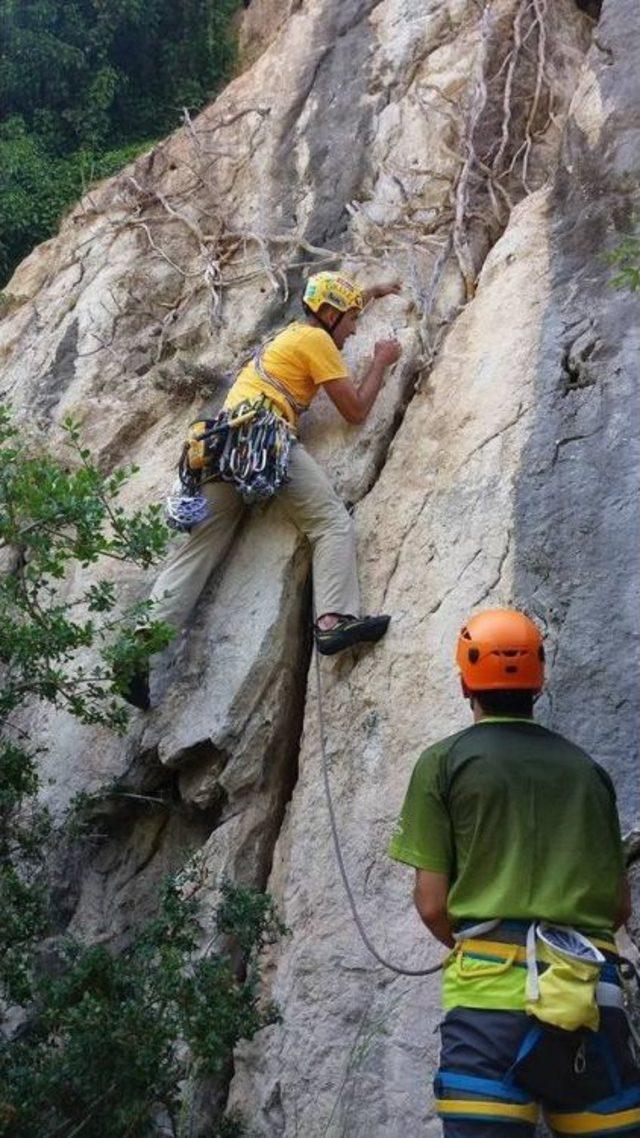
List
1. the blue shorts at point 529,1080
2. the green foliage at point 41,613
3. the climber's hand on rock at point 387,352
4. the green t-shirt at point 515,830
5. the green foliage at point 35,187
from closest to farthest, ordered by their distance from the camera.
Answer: the blue shorts at point 529,1080, the green t-shirt at point 515,830, the green foliage at point 41,613, the climber's hand on rock at point 387,352, the green foliage at point 35,187

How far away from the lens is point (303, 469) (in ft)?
20.6

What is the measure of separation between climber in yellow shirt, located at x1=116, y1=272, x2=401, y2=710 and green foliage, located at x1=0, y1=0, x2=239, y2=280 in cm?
532

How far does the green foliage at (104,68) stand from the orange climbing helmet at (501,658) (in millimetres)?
8452

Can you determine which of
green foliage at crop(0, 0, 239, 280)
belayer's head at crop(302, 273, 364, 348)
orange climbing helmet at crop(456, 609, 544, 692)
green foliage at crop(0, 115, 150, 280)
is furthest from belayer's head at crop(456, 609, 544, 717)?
green foliage at crop(0, 0, 239, 280)

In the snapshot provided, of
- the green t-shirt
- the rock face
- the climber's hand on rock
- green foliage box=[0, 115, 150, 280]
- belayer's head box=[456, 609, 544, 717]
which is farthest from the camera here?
green foliage box=[0, 115, 150, 280]

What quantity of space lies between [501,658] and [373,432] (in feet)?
9.39

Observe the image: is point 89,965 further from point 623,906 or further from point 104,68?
point 104,68

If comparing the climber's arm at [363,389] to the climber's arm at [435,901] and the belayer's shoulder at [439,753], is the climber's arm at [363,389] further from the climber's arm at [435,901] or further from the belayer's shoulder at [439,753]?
the climber's arm at [435,901]

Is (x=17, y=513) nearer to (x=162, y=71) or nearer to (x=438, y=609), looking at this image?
(x=438, y=609)

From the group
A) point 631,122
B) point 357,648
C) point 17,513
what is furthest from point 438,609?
point 631,122

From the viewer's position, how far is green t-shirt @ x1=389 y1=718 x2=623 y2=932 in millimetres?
3559

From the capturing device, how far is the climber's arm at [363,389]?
21.3 ft

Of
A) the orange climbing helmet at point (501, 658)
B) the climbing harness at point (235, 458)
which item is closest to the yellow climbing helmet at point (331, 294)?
the climbing harness at point (235, 458)

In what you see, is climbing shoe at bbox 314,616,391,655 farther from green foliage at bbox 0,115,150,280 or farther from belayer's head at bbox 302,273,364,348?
green foliage at bbox 0,115,150,280
